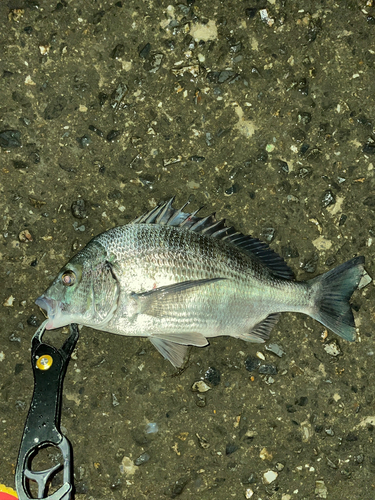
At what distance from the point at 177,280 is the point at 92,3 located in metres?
2.21

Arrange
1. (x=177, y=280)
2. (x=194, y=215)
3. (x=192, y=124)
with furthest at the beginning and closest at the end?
(x=192, y=124)
(x=194, y=215)
(x=177, y=280)

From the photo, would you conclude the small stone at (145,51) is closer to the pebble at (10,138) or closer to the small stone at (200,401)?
the pebble at (10,138)

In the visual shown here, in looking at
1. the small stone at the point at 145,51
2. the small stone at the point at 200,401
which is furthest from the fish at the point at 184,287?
the small stone at the point at 145,51

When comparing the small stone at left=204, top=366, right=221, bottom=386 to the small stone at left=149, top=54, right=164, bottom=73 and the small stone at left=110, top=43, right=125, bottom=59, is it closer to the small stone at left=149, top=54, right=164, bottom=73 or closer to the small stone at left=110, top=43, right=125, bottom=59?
the small stone at left=149, top=54, right=164, bottom=73

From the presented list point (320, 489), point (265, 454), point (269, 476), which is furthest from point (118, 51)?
point (320, 489)

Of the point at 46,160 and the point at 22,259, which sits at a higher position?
the point at 46,160

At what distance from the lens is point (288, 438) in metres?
3.34

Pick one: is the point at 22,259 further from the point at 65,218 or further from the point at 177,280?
the point at 177,280

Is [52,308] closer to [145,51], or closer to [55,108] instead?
[55,108]

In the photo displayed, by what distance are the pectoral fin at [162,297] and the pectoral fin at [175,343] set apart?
0.75 feet

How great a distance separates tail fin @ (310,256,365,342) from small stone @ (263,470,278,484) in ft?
4.19

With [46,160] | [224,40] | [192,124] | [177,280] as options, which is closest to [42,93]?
[46,160]

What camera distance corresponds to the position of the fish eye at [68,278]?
9.25 feet

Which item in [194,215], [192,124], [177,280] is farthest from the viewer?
[192,124]
